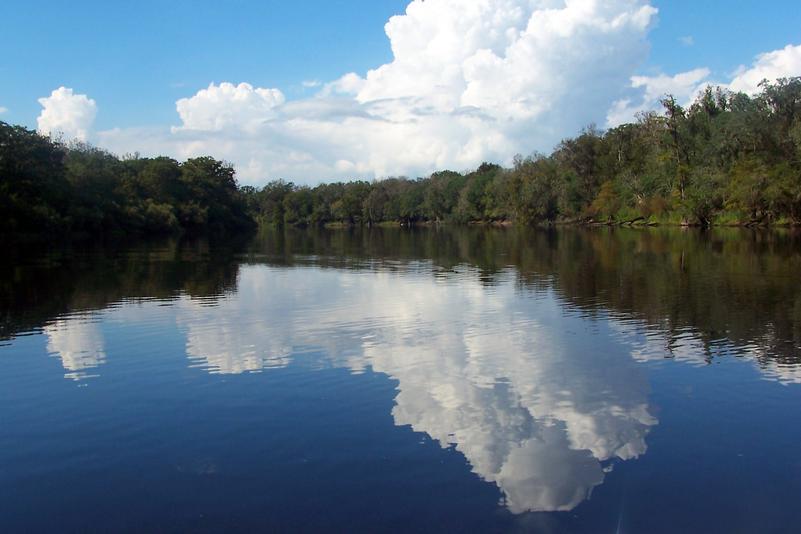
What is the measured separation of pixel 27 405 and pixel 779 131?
88.4m

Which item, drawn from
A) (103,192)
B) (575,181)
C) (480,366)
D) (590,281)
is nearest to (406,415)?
(480,366)

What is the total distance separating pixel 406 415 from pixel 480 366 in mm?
3623

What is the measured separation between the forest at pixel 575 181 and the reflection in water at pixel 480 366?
56.4 meters

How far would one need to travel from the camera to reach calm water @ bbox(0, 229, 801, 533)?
797cm

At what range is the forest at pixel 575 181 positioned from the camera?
74.7m

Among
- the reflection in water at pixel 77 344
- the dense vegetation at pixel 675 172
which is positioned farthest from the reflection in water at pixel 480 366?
the dense vegetation at pixel 675 172

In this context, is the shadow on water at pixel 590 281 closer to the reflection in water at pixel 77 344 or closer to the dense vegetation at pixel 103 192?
the reflection in water at pixel 77 344

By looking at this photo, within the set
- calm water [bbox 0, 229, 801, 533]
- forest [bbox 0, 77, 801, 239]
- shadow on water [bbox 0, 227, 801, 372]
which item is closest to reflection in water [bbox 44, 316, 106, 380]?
calm water [bbox 0, 229, 801, 533]

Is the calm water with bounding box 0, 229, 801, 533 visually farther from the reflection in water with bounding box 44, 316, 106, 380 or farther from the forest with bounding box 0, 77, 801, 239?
the forest with bounding box 0, 77, 801, 239

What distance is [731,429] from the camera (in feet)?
34.3

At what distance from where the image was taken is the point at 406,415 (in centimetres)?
1127

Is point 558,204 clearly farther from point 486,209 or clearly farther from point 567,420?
point 567,420

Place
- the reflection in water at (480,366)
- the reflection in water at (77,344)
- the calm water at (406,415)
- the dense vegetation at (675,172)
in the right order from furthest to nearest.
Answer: the dense vegetation at (675,172)
the reflection in water at (77,344)
the reflection in water at (480,366)
the calm water at (406,415)

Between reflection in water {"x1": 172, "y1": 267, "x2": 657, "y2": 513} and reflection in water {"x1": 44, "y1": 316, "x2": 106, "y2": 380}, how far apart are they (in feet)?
7.40
